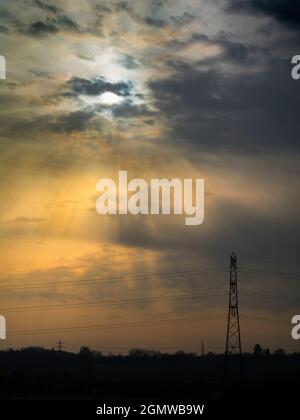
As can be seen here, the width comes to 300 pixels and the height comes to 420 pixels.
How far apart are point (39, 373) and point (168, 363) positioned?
23986 millimetres

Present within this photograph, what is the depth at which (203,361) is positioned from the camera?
14088 centimetres

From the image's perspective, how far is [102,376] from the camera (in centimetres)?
12056

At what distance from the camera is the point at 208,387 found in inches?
3890

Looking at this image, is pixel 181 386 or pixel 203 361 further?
pixel 203 361
